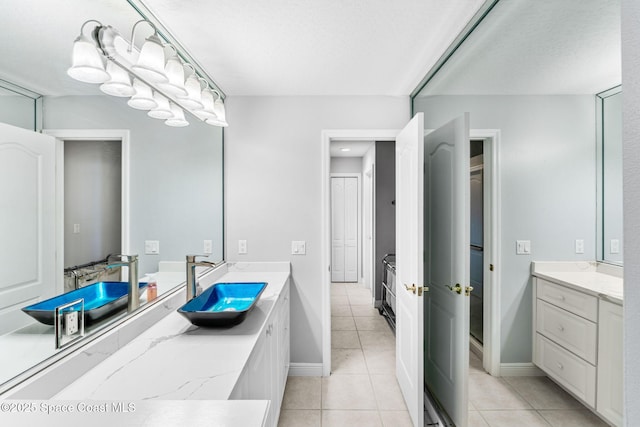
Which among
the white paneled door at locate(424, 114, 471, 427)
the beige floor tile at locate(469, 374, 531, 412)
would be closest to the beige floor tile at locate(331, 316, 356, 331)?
the white paneled door at locate(424, 114, 471, 427)

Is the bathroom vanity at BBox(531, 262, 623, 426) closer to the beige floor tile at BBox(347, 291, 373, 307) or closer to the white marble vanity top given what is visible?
the white marble vanity top

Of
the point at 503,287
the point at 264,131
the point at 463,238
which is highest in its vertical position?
the point at 264,131

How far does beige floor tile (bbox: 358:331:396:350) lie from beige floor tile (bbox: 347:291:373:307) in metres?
0.97

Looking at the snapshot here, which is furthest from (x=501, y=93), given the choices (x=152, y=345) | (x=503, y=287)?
(x=152, y=345)

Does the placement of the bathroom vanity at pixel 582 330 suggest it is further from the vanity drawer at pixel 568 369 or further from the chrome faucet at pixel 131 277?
the chrome faucet at pixel 131 277

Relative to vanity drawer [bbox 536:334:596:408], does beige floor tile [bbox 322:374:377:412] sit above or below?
below

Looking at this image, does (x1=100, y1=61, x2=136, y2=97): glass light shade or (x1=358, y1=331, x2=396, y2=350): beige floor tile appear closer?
(x1=100, y1=61, x2=136, y2=97): glass light shade

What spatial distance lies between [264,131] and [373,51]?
1105 mm

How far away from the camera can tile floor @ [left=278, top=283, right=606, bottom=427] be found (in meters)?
1.05

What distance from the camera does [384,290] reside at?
12.6 ft

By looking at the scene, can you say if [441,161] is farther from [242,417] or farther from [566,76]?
[242,417]

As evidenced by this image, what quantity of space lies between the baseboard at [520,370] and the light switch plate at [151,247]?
1.93 metres

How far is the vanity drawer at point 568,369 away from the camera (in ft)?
2.85

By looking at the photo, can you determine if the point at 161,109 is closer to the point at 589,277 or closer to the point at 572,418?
the point at 589,277
